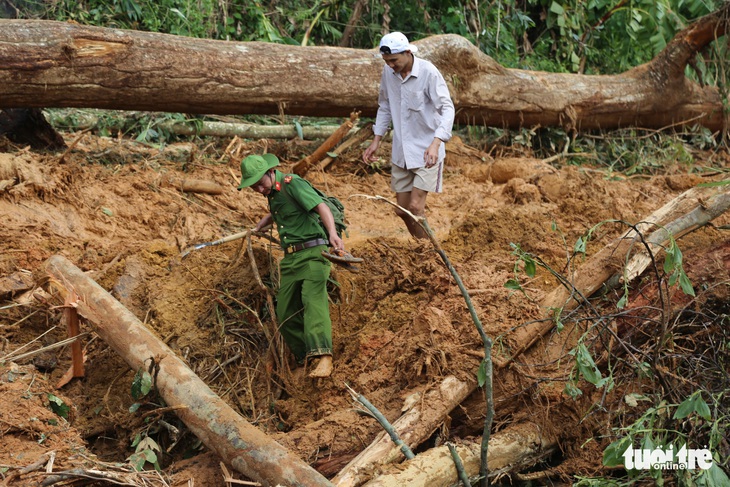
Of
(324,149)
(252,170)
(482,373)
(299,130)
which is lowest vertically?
(299,130)

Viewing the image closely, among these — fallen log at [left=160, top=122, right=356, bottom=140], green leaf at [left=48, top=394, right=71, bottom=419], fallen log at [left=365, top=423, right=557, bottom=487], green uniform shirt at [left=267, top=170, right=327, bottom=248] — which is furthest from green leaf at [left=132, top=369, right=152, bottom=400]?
fallen log at [left=160, top=122, right=356, bottom=140]

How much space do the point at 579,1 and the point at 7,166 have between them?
8.35 m

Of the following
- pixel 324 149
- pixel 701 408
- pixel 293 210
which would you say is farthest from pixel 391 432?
pixel 324 149

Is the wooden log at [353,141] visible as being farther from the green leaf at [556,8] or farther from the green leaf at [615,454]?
the green leaf at [615,454]

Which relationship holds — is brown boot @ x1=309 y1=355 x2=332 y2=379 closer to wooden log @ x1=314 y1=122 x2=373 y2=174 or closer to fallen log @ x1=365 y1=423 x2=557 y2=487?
fallen log @ x1=365 y1=423 x2=557 y2=487

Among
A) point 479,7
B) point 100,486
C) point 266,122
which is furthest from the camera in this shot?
point 479,7

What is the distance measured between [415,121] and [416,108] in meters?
0.11

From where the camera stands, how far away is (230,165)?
7.98 metres

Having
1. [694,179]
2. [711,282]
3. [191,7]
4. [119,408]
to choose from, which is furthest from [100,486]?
[191,7]

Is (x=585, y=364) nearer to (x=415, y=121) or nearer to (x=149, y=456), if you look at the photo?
(x=149, y=456)

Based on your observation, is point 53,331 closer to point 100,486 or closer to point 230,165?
point 100,486

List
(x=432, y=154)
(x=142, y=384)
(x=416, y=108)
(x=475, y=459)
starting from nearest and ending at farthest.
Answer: (x=475, y=459)
(x=142, y=384)
(x=432, y=154)
(x=416, y=108)

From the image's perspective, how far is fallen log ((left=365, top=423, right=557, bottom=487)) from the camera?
13.2 feet

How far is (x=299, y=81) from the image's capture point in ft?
26.2
